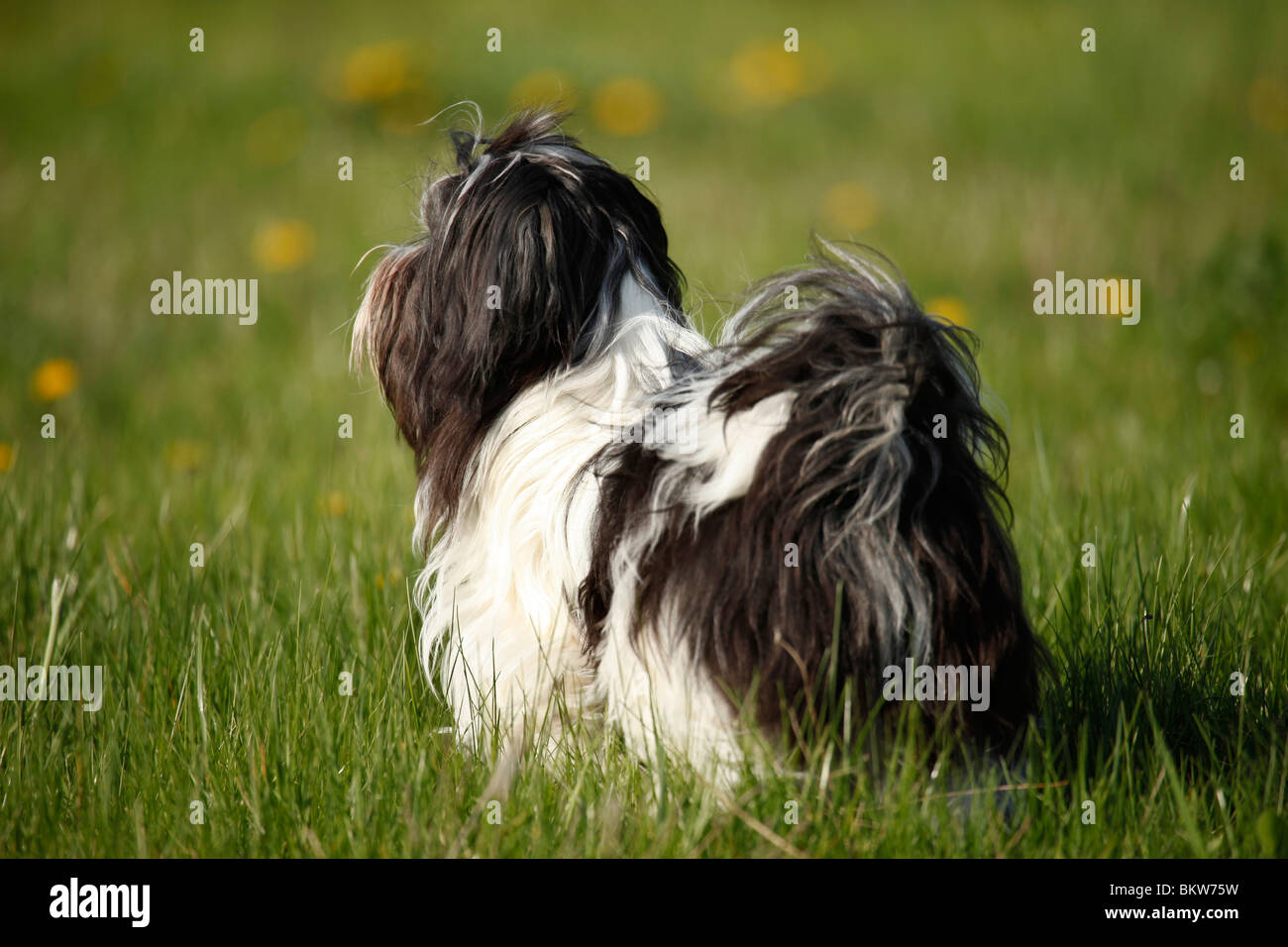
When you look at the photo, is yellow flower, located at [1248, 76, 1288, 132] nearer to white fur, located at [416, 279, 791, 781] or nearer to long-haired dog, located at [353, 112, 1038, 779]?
long-haired dog, located at [353, 112, 1038, 779]

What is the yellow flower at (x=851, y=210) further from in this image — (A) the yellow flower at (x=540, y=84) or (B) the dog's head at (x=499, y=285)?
(B) the dog's head at (x=499, y=285)

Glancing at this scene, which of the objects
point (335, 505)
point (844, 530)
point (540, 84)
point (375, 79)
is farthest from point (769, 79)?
point (844, 530)

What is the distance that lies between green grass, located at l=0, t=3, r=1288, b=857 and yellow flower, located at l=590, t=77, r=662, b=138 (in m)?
0.18

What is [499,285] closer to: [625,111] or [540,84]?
[625,111]

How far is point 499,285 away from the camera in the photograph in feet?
9.18

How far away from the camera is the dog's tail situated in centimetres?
229

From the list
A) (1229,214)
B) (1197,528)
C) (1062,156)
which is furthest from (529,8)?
(1197,528)

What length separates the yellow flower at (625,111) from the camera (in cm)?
1053

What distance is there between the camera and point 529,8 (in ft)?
61.4

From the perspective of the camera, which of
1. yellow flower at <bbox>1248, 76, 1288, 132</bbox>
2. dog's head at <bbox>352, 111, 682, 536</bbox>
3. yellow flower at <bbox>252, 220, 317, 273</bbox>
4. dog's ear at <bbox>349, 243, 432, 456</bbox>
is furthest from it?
yellow flower at <bbox>1248, 76, 1288, 132</bbox>

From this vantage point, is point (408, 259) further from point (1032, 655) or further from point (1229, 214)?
point (1229, 214)

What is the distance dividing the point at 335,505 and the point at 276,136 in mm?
6679

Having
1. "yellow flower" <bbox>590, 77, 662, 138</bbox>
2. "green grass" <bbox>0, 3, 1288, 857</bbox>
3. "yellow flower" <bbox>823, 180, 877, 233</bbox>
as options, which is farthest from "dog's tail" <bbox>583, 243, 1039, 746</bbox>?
"yellow flower" <bbox>590, 77, 662, 138</bbox>
